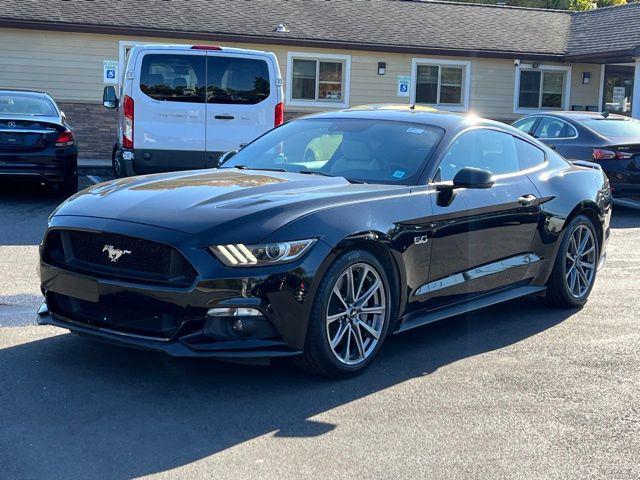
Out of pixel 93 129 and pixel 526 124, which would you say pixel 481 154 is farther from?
pixel 93 129

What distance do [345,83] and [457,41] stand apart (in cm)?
334

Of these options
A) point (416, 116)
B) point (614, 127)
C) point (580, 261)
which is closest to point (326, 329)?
point (416, 116)

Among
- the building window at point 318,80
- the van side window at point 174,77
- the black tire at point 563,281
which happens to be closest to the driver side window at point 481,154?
the black tire at point 563,281

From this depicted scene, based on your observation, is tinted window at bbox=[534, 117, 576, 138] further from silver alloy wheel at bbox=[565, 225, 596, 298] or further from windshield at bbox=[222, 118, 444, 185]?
windshield at bbox=[222, 118, 444, 185]

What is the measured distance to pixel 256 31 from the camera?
65.9 feet

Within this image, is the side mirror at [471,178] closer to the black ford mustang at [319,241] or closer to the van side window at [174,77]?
the black ford mustang at [319,241]

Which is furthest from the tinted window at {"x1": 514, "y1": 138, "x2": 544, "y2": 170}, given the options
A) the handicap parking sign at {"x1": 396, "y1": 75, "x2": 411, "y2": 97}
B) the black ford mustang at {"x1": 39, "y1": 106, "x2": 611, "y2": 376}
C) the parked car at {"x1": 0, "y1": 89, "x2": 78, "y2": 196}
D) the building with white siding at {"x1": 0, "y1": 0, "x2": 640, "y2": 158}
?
the handicap parking sign at {"x1": 396, "y1": 75, "x2": 411, "y2": 97}

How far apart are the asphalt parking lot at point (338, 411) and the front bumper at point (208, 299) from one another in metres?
0.31

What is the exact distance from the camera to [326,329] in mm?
4820

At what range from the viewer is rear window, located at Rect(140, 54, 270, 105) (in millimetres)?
11211

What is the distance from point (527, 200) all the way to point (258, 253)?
2646 mm

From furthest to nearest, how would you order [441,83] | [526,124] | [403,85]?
[441,83] → [403,85] → [526,124]

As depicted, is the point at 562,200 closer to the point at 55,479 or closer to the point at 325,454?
the point at 325,454

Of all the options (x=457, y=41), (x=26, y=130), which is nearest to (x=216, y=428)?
(x=26, y=130)
